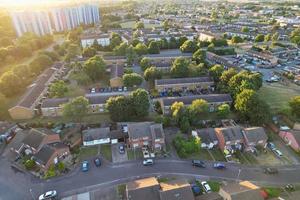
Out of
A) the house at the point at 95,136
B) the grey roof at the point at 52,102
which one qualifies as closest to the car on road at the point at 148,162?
the house at the point at 95,136

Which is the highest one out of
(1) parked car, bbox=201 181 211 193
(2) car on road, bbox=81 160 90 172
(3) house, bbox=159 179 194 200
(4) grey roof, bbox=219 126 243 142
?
(4) grey roof, bbox=219 126 243 142

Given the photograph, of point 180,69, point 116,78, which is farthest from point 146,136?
point 180,69

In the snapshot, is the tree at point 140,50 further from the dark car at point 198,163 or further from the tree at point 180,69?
the dark car at point 198,163

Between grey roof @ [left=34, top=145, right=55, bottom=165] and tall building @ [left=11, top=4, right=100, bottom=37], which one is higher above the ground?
grey roof @ [left=34, top=145, right=55, bottom=165]

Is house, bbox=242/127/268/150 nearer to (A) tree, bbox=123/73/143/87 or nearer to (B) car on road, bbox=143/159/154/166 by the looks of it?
(B) car on road, bbox=143/159/154/166

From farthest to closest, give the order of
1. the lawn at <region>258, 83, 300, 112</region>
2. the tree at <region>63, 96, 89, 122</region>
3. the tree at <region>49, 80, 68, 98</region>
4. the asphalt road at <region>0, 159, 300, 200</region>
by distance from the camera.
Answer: the tree at <region>49, 80, 68, 98</region>
the lawn at <region>258, 83, 300, 112</region>
the tree at <region>63, 96, 89, 122</region>
the asphalt road at <region>0, 159, 300, 200</region>

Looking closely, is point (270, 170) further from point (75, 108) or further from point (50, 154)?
point (75, 108)

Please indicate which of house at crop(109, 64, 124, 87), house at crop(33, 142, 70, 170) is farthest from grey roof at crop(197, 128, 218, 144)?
house at crop(109, 64, 124, 87)

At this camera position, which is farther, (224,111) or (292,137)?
(224,111)
